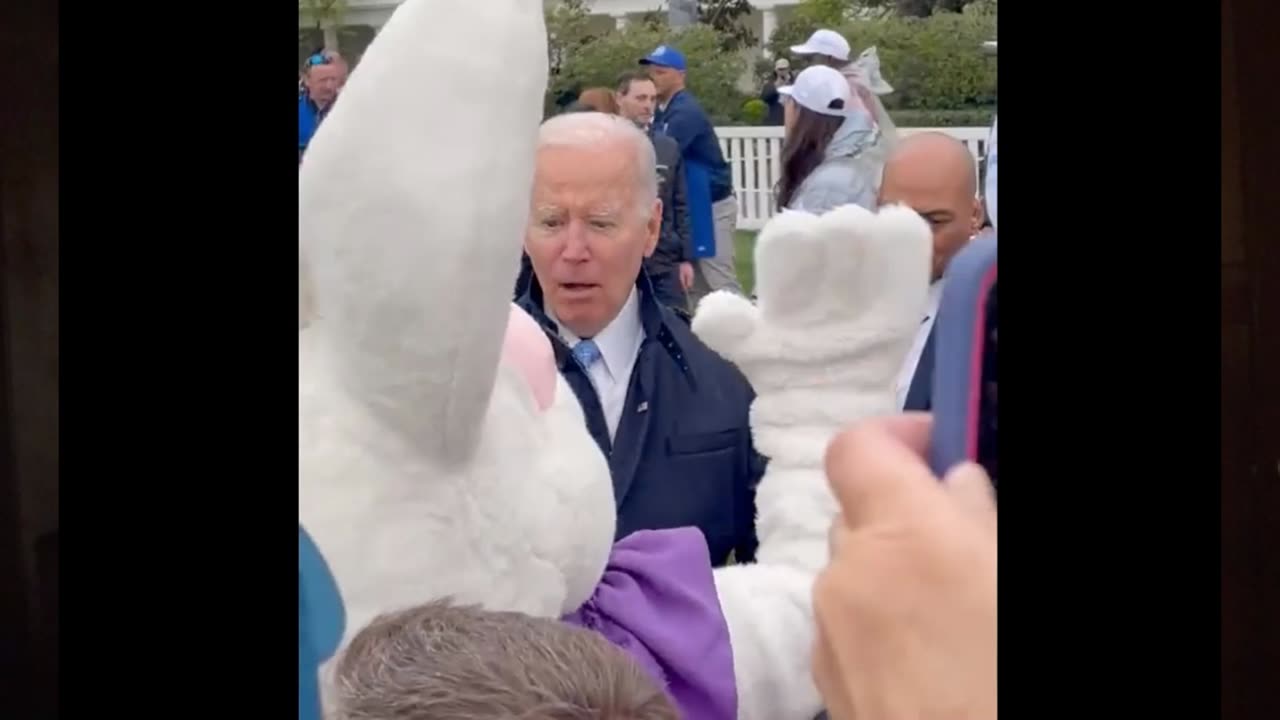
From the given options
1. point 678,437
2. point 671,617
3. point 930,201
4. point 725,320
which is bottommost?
point 671,617

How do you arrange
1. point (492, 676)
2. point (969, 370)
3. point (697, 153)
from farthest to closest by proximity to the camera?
point (697, 153)
point (969, 370)
point (492, 676)

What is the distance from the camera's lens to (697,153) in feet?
4.29

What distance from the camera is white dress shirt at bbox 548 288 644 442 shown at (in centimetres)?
134

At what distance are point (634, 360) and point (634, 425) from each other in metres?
0.06

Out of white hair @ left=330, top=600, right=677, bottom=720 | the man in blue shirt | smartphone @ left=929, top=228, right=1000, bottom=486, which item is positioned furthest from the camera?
the man in blue shirt

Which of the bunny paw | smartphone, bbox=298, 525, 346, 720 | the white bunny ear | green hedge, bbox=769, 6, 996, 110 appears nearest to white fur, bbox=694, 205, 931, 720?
the bunny paw

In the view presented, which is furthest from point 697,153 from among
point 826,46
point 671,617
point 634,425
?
point 671,617

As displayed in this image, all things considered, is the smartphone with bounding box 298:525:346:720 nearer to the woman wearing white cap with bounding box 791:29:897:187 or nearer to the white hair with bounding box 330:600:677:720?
the white hair with bounding box 330:600:677:720

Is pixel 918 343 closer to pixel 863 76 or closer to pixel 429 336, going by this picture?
pixel 863 76

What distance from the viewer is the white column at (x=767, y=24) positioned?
4.19ft

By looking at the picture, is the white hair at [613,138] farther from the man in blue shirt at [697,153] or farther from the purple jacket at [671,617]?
the purple jacket at [671,617]

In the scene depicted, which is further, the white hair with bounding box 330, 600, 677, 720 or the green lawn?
the green lawn
